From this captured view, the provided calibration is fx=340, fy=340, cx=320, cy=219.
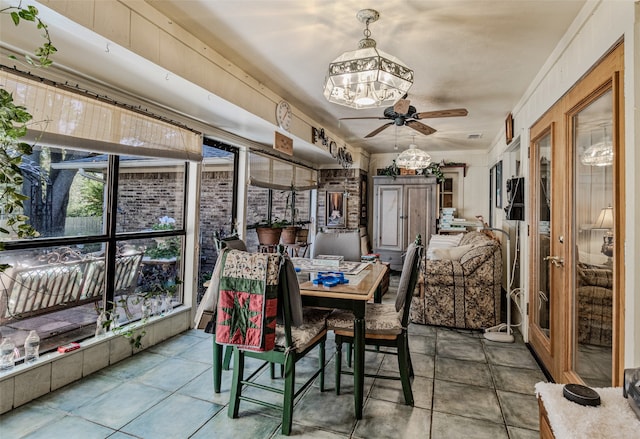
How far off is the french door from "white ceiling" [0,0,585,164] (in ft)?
1.93

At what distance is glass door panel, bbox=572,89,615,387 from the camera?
1.75 meters

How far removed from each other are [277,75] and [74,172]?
1871mm

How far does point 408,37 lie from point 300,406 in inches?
104

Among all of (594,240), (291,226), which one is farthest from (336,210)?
(594,240)

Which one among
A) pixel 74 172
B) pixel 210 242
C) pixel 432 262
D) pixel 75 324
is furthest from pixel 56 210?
pixel 432 262

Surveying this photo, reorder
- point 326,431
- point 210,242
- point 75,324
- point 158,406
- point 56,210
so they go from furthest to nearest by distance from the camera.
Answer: point 210,242
point 75,324
point 56,210
point 158,406
point 326,431

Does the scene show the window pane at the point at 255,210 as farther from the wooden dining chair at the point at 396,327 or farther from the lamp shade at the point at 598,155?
the lamp shade at the point at 598,155

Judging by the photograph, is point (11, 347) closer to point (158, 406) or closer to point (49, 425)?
point (49, 425)

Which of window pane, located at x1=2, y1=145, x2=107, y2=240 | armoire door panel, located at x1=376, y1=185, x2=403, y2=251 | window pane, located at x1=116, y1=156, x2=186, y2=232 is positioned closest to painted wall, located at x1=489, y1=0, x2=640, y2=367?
window pane, located at x1=2, y1=145, x2=107, y2=240

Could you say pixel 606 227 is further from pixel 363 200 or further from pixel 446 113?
pixel 363 200

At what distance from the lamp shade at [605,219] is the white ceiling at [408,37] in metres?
1.28

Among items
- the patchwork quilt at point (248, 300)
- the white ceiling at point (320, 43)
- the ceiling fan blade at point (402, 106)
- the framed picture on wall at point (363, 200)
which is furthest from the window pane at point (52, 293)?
the framed picture on wall at point (363, 200)

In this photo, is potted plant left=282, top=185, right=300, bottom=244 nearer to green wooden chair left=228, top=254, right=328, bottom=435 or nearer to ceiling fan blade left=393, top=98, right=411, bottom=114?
ceiling fan blade left=393, top=98, right=411, bottom=114

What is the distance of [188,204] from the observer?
3.66m
